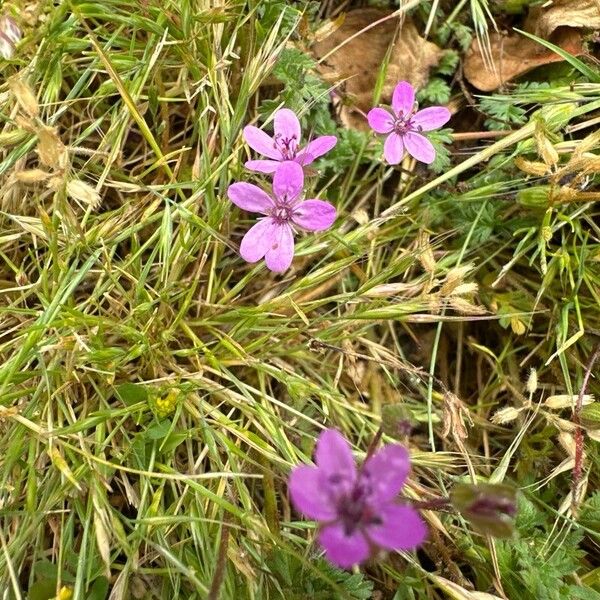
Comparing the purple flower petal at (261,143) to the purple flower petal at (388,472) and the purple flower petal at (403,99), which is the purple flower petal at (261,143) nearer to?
the purple flower petal at (403,99)

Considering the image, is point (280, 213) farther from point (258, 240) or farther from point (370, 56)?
point (370, 56)

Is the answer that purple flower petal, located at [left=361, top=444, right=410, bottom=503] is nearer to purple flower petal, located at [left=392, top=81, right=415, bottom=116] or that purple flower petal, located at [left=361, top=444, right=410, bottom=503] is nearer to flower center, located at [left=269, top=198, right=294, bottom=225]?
flower center, located at [left=269, top=198, right=294, bottom=225]

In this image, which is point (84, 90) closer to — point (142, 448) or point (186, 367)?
Result: point (186, 367)

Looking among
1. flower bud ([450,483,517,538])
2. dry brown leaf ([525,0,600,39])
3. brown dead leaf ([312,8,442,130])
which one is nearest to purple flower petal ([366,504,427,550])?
flower bud ([450,483,517,538])

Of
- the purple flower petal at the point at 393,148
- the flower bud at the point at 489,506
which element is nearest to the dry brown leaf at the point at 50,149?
the purple flower petal at the point at 393,148

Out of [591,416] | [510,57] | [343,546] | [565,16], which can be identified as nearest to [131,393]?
[343,546]

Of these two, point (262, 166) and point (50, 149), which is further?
point (262, 166)
